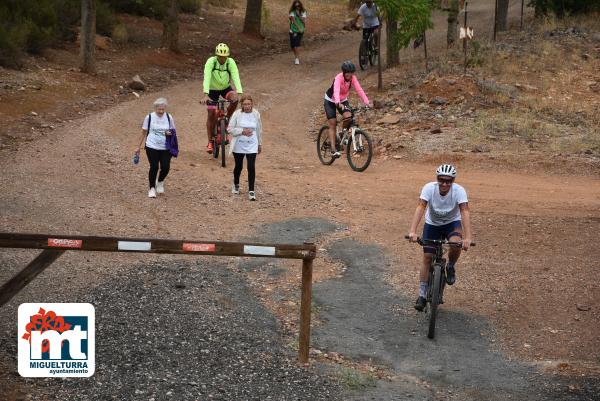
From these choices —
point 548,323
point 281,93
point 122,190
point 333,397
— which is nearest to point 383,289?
point 548,323

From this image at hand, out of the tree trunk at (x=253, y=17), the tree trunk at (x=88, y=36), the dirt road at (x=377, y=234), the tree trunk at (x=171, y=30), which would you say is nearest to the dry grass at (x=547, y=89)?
the dirt road at (x=377, y=234)

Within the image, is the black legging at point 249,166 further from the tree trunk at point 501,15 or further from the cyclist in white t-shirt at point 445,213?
the tree trunk at point 501,15

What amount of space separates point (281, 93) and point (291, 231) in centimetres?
1261

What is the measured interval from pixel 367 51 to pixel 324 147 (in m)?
10.2

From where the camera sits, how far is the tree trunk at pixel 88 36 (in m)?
22.7

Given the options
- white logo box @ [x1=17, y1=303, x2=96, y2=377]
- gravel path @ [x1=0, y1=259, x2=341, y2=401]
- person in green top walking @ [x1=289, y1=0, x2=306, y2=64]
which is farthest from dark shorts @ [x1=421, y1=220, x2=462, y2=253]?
person in green top walking @ [x1=289, y1=0, x2=306, y2=64]

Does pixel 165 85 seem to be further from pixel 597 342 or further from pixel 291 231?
pixel 597 342

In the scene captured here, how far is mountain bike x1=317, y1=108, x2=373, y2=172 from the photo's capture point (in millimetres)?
16719

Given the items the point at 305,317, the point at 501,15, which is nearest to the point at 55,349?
the point at 305,317

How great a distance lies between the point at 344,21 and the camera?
125 feet

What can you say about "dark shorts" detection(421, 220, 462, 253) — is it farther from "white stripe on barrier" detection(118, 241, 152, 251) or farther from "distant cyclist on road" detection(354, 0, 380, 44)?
"distant cyclist on road" detection(354, 0, 380, 44)

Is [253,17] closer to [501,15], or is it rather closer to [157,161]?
[501,15]

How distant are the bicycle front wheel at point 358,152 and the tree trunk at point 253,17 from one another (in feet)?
50.8

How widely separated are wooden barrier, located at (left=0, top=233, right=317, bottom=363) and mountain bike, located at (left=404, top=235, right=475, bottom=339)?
5.64 ft
